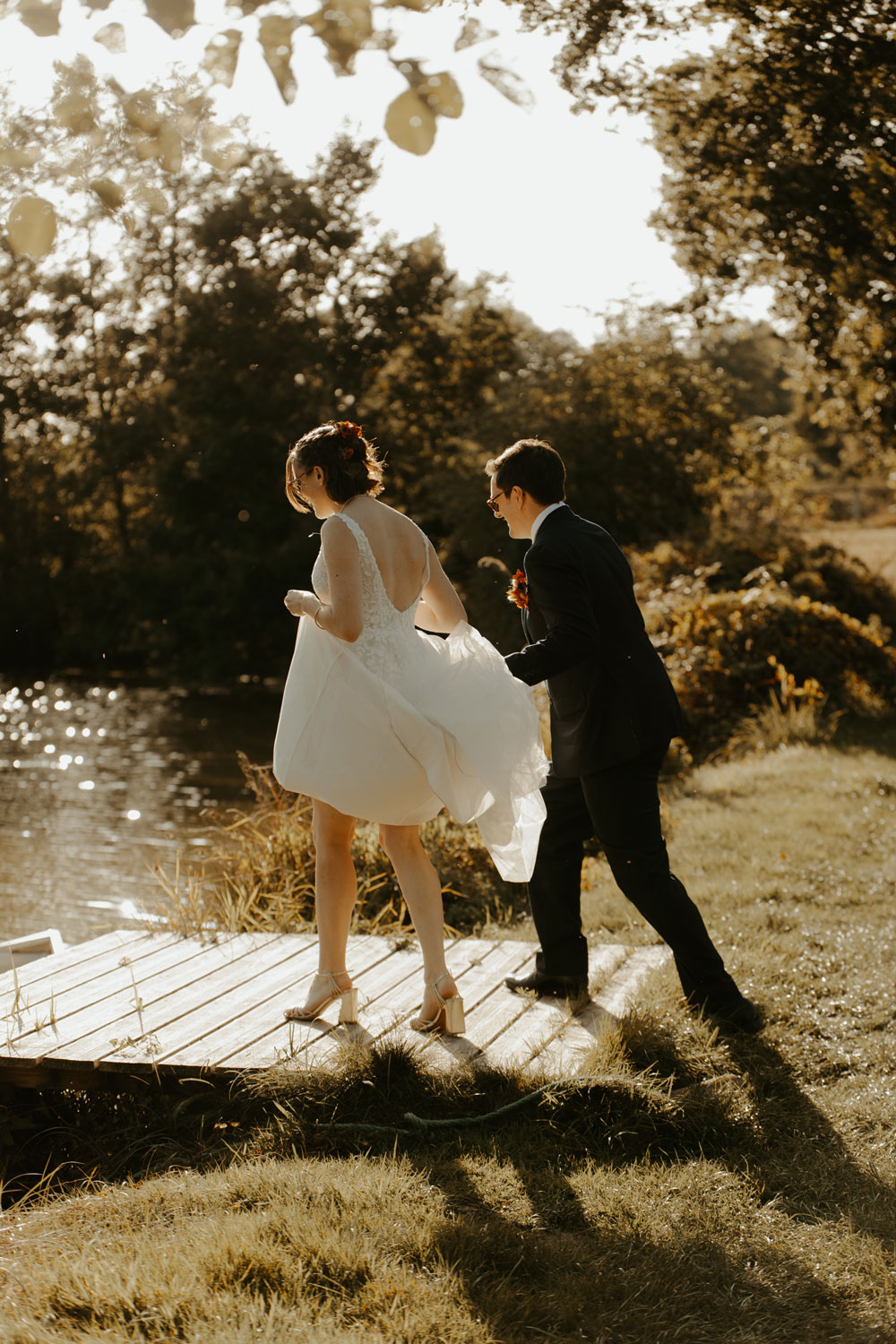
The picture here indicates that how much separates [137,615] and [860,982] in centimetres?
2565

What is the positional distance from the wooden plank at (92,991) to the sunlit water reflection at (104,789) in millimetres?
1983

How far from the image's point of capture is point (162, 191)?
3.15m

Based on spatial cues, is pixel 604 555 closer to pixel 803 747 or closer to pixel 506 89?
pixel 506 89

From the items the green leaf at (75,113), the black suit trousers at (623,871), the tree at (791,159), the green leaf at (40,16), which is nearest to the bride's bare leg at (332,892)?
the black suit trousers at (623,871)

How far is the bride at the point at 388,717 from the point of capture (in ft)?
13.1

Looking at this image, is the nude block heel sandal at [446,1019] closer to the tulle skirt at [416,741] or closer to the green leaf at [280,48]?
the tulle skirt at [416,741]

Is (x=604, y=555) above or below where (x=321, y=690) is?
above

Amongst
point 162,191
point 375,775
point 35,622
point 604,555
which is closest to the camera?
point 162,191

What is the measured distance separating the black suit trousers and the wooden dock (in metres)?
0.25

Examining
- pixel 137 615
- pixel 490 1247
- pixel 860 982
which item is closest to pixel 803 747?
pixel 860 982

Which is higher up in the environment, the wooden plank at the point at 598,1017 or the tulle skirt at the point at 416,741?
the tulle skirt at the point at 416,741

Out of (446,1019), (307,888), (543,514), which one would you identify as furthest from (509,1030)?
(307,888)

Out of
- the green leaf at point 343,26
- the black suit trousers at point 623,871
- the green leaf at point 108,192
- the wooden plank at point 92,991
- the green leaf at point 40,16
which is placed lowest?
the wooden plank at point 92,991

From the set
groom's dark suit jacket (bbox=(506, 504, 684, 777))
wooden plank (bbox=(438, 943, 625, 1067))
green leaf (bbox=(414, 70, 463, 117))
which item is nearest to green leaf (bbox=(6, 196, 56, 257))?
green leaf (bbox=(414, 70, 463, 117))
